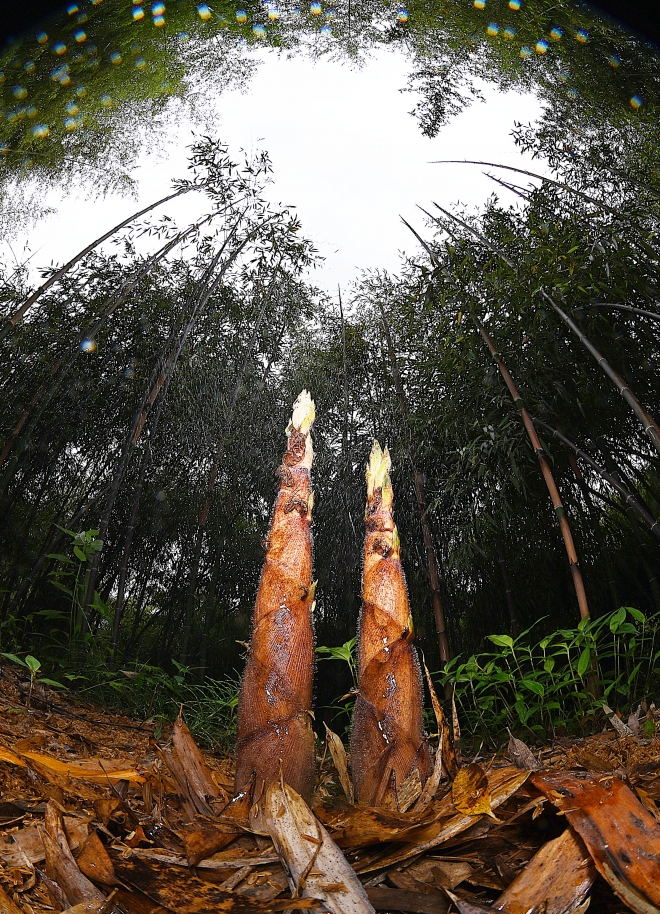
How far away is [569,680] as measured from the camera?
1814mm

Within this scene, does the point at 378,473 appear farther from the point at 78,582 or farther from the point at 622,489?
the point at 78,582

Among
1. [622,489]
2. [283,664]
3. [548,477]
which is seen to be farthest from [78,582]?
[622,489]

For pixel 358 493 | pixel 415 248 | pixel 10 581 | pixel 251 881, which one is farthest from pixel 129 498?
pixel 251 881

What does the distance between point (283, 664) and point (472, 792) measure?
1.13 ft

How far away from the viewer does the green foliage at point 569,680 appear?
1666 mm

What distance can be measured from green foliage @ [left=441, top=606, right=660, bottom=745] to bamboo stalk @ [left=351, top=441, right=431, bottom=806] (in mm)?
611

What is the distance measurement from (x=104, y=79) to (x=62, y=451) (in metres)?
1.94

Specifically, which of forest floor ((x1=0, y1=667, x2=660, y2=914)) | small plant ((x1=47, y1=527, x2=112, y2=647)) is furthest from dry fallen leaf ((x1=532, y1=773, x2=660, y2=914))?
small plant ((x1=47, y1=527, x2=112, y2=647))

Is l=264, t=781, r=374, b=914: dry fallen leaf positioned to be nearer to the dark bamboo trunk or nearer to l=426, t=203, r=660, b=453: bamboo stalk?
l=426, t=203, r=660, b=453: bamboo stalk

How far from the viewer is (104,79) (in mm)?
2629

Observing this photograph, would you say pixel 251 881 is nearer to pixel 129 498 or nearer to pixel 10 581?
pixel 10 581

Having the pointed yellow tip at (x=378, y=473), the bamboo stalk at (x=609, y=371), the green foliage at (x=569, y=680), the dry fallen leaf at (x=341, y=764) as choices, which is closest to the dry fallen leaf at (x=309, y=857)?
the dry fallen leaf at (x=341, y=764)

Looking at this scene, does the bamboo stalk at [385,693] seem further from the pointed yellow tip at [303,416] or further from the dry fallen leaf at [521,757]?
the pointed yellow tip at [303,416]

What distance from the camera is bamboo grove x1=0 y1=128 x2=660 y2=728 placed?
2523 millimetres
